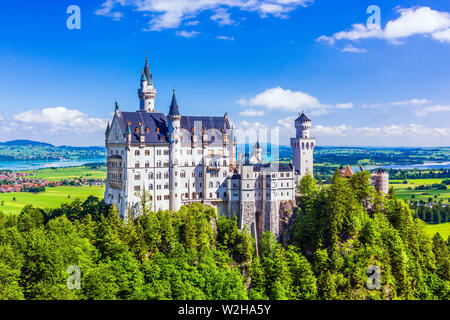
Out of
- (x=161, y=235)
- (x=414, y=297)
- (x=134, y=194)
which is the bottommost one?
(x=414, y=297)

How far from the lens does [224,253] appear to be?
7825cm

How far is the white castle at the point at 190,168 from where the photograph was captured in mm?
79938

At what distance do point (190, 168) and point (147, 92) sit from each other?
1960cm

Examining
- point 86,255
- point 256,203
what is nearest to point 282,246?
point 256,203

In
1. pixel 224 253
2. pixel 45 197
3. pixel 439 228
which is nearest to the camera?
pixel 224 253

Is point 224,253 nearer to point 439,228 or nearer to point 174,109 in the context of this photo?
point 174,109

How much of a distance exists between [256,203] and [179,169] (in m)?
17.4

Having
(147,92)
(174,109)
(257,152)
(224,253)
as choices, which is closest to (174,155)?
(174,109)

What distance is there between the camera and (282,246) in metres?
87.4

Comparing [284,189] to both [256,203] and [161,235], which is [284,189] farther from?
[161,235]

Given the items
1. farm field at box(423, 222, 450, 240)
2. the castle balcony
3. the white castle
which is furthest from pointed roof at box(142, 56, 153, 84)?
farm field at box(423, 222, 450, 240)

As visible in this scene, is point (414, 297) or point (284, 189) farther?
point (284, 189)
